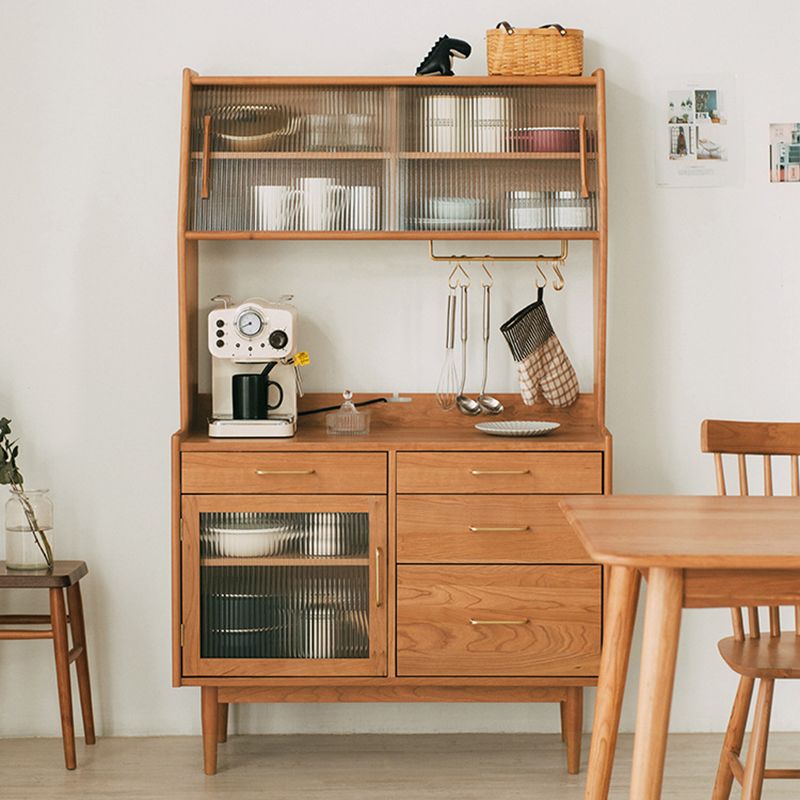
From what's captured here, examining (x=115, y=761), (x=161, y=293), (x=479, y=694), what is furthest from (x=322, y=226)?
(x=115, y=761)

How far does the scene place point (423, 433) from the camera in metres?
3.36

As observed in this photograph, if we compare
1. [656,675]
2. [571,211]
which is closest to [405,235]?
[571,211]

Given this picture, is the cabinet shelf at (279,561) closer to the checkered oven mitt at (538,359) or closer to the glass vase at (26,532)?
the glass vase at (26,532)

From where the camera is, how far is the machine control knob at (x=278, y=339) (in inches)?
128

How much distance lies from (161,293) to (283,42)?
849 millimetres

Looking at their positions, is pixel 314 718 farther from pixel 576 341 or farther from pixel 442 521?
pixel 576 341

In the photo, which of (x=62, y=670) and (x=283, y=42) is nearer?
(x=62, y=670)

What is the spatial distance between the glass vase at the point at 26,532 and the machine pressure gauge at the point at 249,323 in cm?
77

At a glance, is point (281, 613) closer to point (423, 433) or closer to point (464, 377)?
point (423, 433)

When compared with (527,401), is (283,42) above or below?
above

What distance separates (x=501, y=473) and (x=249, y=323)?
0.83 metres

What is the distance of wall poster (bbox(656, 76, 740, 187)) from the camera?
11.4ft

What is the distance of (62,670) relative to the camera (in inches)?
125

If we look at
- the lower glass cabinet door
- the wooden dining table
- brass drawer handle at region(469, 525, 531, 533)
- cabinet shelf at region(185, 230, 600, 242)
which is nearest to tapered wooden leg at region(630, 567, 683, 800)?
the wooden dining table
